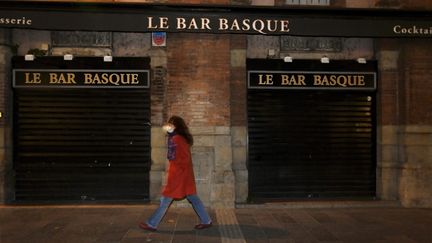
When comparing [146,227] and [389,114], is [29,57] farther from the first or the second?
[389,114]

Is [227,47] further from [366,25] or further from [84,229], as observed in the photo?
[84,229]

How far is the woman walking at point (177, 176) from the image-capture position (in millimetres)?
7246

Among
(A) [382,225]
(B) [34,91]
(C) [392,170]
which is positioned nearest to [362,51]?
(C) [392,170]

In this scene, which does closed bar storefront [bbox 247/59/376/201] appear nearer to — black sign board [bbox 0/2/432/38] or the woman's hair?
black sign board [bbox 0/2/432/38]

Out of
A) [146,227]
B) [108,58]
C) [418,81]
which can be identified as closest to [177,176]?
[146,227]

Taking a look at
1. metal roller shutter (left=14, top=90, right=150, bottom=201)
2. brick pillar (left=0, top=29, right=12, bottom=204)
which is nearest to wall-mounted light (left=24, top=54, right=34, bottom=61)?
brick pillar (left=0, top=29, right=12, bottom=204)

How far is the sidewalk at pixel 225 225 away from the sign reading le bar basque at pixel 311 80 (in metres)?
2.67

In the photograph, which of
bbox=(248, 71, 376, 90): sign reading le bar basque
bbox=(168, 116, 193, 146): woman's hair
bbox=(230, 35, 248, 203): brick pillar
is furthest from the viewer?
bbox=(248, 71, 376, 90): sign reading le bar basque

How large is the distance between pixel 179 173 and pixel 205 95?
2.66m

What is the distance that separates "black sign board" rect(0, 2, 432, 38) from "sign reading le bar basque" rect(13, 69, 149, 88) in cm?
119

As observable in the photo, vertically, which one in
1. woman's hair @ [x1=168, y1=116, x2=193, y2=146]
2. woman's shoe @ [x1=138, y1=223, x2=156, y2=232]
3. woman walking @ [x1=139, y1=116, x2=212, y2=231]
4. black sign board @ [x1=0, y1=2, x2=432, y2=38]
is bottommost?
woman's shoe @ [x1=138, y1=223, x2=156, y2=232]

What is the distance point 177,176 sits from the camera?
7258 mm

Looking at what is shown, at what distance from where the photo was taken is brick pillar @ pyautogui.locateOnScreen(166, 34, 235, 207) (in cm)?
945

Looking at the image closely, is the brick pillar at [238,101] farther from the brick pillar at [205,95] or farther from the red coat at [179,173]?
the red coat at [179,173]
